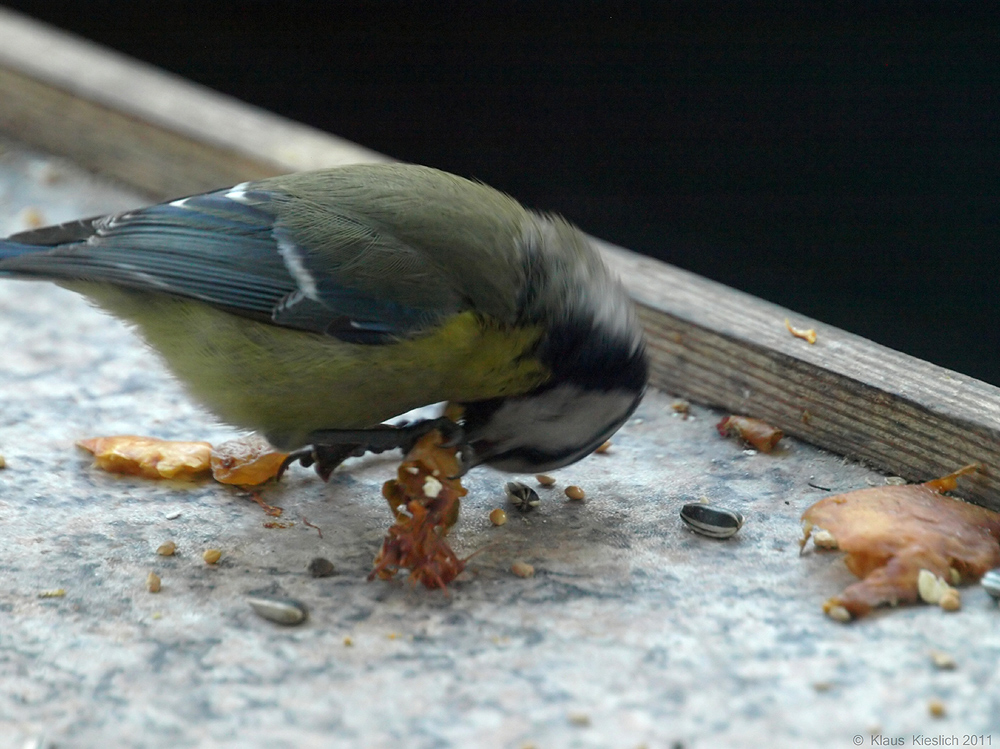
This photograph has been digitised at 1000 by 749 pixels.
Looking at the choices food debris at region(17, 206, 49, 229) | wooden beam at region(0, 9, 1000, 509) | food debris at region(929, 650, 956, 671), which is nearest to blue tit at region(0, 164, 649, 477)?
wooden beam at region(0, 9, 1000, 509)

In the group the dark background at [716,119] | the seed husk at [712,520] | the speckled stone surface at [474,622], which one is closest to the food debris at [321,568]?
the speckled stone surface at [474,622]

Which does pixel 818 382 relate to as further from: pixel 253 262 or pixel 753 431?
pixel 253 262

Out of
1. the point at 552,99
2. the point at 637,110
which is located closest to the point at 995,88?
the point at 637,110

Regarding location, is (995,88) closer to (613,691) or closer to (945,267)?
(945,267)

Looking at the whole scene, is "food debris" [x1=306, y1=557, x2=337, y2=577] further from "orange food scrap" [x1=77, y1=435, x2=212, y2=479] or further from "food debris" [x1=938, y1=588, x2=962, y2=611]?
"food debris" [x1=938, y1=588, x2=962, y2=611]

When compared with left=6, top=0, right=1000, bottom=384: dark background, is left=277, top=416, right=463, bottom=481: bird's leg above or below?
below

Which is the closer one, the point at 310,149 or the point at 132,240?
the point at 132,240
